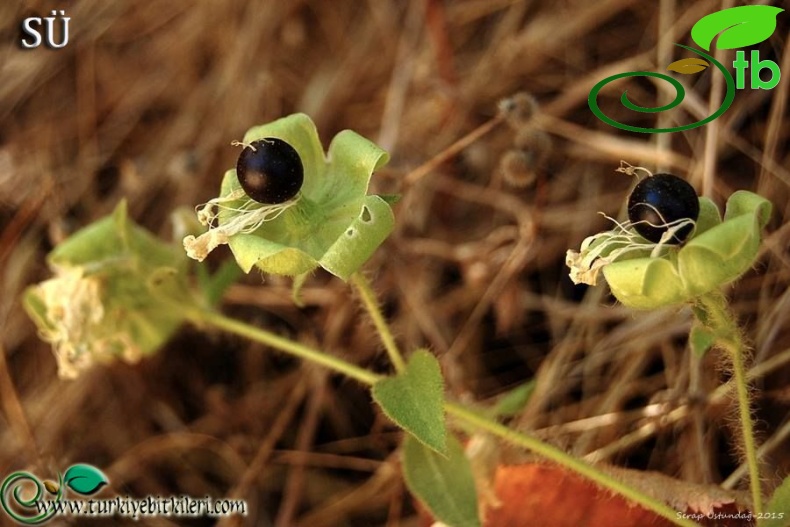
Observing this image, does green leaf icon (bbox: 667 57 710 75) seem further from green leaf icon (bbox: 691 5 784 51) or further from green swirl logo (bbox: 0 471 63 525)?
green swirl logo (bbox: 0 471 63 525)

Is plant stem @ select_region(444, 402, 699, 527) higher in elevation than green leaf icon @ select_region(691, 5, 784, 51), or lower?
lower

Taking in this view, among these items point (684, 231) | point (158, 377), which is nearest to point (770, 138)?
point (684, 231)

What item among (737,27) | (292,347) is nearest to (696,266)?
(292,347)

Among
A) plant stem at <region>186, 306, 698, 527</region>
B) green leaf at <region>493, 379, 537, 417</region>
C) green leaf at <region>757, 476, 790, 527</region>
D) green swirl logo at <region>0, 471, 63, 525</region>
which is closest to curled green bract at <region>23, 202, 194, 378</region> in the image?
plant stem at <region>186, 306, 698, 527</region>

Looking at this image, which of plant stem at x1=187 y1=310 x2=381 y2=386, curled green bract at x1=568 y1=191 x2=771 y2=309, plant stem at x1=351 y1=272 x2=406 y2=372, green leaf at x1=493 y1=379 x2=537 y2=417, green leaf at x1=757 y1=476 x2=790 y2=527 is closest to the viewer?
curled green bract at x1=568 y1=191 x2=771 y2=309

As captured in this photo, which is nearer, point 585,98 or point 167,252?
point 167,252

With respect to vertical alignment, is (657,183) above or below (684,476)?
above

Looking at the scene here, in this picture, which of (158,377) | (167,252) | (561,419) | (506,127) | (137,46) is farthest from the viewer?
(137,46)

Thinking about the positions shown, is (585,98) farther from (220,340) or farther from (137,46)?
(137,46)

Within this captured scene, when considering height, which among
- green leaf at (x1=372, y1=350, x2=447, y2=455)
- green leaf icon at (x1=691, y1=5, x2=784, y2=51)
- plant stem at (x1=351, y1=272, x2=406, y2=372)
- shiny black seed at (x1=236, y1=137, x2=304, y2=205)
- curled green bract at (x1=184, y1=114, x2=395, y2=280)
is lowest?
green leaf at (x1=372, y1=350, x2=447, y2=455)
